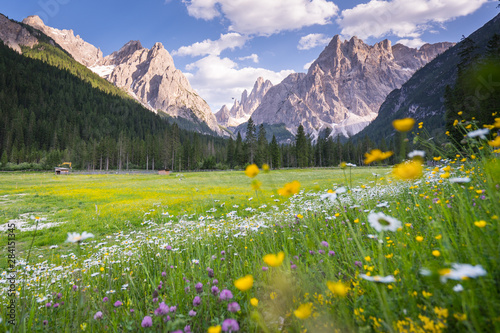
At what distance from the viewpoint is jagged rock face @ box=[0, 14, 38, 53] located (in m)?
180

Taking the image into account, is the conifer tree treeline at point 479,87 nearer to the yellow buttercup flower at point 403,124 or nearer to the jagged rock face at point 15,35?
the yellow buttercup flower at point 403,124

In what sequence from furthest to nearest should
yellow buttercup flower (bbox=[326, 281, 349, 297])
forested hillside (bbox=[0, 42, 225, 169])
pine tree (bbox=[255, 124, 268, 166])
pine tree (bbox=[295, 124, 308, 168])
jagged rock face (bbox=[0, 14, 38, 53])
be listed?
jagged rock face (bbox=[0, 14, 38, 53]) < forested hillside (bbox=[0, 42, 225, 169]) < pine tree (bbox=[295, 124, 308, 168]) < pine tree (bbox=[255, 124, 268, 166]) < yellow buttercup flower (bbox=[326, 281, 349, 297])

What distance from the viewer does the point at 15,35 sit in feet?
611

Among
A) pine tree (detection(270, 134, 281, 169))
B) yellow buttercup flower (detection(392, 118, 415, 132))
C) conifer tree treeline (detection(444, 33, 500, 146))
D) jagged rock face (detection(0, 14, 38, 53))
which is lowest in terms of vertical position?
yellow buttercup flower (detection(392, 118, 415, 132))

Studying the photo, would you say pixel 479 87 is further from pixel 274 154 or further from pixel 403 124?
pixel 274 154

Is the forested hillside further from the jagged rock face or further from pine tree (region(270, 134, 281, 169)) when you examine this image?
pine tree (region(270, 134, 281, 169))

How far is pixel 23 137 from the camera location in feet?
287

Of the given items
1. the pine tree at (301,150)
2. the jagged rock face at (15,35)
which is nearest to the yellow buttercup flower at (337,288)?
the pine tree at (301,150)

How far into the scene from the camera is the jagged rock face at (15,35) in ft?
592

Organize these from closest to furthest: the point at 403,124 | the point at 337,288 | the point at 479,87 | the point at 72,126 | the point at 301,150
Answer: the point at 337,288 < the point at 403,124 < the point at 479,87 < the point at 301,150 < the point at 72,126

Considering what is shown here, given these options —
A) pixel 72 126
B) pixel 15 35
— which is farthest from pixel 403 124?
pixel 15 35

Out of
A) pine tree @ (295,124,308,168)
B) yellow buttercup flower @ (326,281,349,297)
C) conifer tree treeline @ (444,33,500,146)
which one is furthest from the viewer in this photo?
pine tree @ (295,124,308,168)

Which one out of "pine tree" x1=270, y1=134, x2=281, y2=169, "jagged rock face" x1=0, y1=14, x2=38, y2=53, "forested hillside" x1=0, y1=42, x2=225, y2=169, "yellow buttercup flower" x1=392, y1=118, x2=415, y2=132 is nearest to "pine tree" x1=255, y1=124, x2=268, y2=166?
"pine tree" x1=270, y1=134, x2=281, y2=169

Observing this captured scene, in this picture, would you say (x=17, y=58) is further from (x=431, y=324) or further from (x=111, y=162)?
(x=431, y=324)
